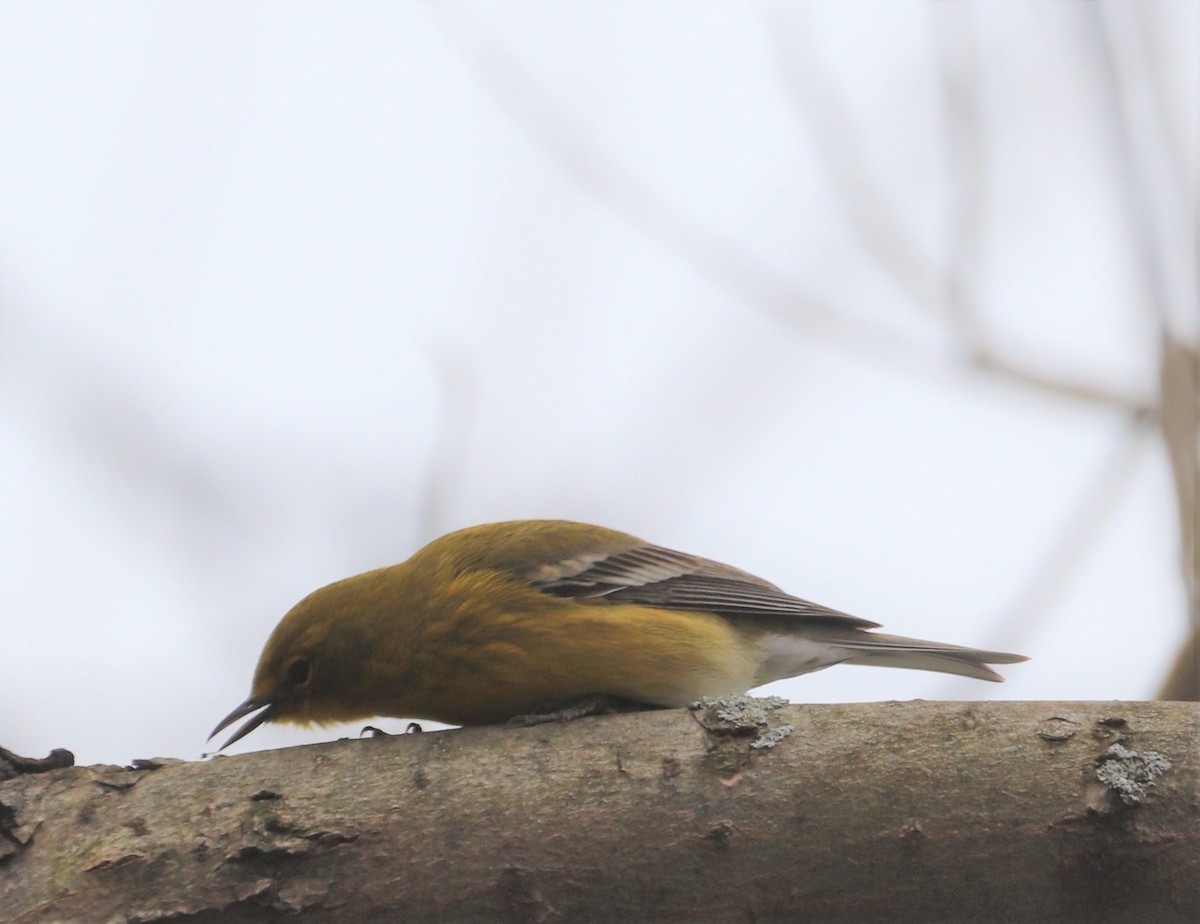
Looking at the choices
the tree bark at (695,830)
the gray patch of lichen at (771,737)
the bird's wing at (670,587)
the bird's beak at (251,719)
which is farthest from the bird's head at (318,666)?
the gray patch of lichen at (771,737)

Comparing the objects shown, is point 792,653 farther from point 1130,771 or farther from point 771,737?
point 1130,771

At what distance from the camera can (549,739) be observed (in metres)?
3.63

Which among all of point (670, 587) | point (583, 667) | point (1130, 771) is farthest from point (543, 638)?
point (1130, 771)

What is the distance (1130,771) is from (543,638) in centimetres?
216

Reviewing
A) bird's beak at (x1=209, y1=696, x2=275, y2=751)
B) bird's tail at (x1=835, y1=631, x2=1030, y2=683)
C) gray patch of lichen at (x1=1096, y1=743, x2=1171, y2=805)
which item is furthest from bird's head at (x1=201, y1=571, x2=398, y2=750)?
gray patch of lichen at (x1=1096, y1=743, x2=1171, y2=805)

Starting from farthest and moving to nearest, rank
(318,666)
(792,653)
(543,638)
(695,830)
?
(792,653), (318,666), (543,638), (695,830)

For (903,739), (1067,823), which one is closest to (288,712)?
(903,739)

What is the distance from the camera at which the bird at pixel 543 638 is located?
4.38 m

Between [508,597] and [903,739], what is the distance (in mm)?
1879

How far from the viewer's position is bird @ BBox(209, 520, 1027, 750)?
4379 millimetres

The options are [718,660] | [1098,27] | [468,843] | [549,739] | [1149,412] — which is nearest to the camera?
[468,843]

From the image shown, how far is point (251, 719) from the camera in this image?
15.9 ft

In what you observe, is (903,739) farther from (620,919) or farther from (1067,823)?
(620,919)

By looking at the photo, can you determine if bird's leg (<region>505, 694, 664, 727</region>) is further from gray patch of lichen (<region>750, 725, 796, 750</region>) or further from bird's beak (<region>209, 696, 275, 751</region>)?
bird's beak (<region>209, 696, 275, 751</region>)
